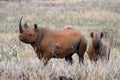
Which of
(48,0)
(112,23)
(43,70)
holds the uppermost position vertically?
(43,70)

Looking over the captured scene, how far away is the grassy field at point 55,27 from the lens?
6516 mm

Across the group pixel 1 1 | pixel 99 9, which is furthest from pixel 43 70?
pixel 1 1

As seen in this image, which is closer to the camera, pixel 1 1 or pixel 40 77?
pixel 40 77

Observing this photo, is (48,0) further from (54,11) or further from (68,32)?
(68,32)

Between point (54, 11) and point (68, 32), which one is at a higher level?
point (68, 32)

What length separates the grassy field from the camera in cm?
652

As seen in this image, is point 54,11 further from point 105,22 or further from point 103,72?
point 103,72

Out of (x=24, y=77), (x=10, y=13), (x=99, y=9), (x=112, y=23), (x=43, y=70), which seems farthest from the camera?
(x=99, y=9)

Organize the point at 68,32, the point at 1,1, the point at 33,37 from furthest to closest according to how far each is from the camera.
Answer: the point at 1,1
the point at 68,32
the point at 33,37

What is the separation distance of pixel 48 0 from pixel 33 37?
34.1m

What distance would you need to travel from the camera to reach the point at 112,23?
27406mm

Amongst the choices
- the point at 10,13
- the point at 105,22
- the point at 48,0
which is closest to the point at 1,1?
the point at 48,0

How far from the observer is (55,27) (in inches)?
977

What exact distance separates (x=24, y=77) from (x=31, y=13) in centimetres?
2558
